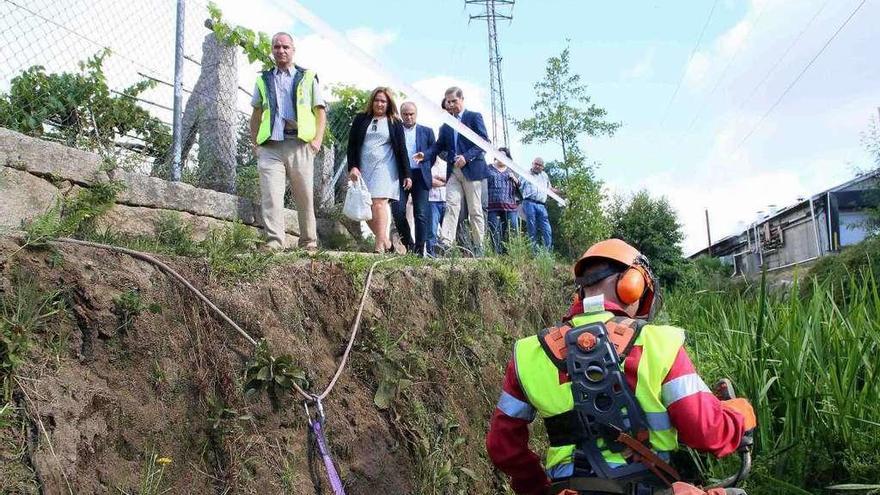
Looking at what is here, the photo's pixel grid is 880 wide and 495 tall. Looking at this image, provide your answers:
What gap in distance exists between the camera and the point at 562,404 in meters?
2.98

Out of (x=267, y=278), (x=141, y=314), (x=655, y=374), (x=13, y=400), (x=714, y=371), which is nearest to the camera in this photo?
(x=655, y=374)

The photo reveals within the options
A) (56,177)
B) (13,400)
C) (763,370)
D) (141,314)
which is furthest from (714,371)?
(56,177)

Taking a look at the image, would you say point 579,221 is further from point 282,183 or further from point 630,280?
point 630,280

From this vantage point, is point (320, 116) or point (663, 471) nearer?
point (663, 471)

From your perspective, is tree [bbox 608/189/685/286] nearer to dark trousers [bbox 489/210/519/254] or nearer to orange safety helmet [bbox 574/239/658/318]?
dark trousers [bbox 489/210/519/254]

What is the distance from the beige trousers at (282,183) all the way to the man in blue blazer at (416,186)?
1.33m

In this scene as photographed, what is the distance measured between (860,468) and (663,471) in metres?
1.50

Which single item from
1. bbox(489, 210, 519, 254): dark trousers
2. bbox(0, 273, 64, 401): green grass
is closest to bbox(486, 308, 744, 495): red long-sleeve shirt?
bbox(0, 273, 64, 401): green grass

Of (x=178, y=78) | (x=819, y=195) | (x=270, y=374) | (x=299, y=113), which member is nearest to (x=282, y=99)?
(x=299, y=113)

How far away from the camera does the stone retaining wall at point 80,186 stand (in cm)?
507

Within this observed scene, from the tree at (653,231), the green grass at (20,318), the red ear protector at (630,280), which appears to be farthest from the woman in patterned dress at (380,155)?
the tree at (653,231)

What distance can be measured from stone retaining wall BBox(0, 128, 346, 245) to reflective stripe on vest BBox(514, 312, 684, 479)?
9.05 ft

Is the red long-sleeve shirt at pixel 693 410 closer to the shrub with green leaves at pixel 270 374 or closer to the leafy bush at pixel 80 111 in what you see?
the shrub with green leaves at pixel 270 374

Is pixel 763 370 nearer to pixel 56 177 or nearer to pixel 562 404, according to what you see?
pixel 562 404
